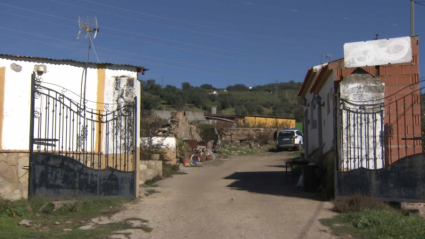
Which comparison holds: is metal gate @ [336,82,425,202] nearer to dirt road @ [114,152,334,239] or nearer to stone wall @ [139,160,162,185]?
dirt road @ [114,152,334,239]

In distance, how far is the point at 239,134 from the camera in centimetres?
3806

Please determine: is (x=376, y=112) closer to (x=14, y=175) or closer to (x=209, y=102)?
Result: (x=14, y=175)

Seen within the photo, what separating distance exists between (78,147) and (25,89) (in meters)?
1.86

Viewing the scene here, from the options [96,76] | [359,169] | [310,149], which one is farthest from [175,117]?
[359,169]

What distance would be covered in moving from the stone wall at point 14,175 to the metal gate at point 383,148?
7.27 m

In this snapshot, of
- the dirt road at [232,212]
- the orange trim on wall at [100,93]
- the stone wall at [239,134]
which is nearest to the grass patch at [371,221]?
the dirt road at [232,212]

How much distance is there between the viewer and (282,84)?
131125 mm

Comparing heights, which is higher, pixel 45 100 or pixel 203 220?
pixel 45 100

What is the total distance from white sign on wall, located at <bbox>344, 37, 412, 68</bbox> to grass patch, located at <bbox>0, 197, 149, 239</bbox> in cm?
675

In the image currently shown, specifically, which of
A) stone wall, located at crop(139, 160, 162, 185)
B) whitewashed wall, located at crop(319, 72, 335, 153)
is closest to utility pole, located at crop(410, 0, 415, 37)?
whitewashed wall, located at crop(319, 72, 335, 153)

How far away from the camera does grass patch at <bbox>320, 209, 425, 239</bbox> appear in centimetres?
783

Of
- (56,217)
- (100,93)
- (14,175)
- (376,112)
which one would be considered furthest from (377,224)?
(14,175)

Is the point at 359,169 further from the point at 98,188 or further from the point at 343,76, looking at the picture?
the point at 98,188

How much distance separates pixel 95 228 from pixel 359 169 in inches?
228
